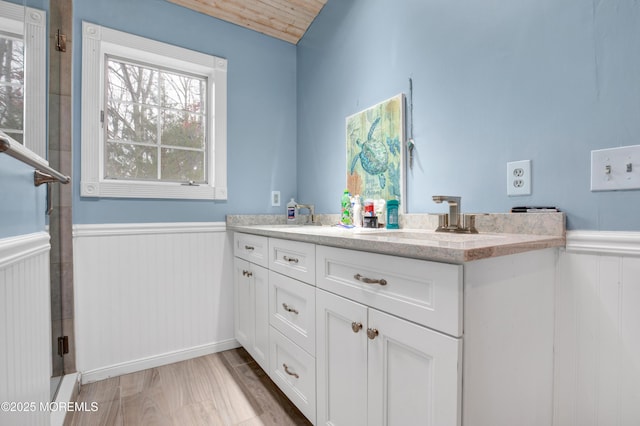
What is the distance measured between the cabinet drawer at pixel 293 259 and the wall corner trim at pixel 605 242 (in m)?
0.92

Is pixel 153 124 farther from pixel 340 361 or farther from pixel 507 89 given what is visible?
pixel 507 89

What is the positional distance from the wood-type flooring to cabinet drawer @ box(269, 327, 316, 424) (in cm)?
15

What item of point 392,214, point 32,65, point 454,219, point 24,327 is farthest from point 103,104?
point 454,219

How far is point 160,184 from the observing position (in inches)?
78.7

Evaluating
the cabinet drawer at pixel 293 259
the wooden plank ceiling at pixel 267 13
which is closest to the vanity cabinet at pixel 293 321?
the cabinet drawer at pixel 293 259

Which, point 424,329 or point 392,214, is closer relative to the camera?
point 424,329

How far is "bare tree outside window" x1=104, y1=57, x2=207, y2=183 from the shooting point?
1946 mm

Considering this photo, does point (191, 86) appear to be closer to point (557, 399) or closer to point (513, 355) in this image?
point (513, 355)

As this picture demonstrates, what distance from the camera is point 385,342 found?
3.06 ft

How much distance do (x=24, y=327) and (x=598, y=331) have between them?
177cm

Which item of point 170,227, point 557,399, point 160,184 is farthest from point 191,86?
point 557,399

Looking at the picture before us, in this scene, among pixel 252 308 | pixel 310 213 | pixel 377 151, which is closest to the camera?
pixel 377 151

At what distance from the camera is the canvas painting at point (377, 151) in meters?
1.62

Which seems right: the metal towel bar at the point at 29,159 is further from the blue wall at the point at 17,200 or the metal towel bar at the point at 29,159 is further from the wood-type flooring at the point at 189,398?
the wood-type flooring at the point at 189,398
